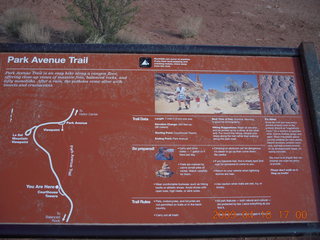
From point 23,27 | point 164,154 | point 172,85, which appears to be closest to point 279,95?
point 172,85

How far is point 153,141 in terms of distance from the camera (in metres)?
2.36

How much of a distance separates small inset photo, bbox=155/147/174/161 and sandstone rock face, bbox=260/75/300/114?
1.03 metres

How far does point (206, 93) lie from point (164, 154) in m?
0.75

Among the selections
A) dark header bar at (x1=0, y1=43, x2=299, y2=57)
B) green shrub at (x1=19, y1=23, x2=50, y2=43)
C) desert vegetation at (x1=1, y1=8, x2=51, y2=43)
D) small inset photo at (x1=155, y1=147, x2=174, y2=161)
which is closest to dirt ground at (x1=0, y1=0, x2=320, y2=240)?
desert vegetation at (x1=1, y1=8, x2=51, y2=43)

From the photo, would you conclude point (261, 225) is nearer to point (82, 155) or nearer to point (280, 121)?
point (280, 121)

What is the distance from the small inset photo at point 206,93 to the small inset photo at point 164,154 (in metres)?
0.37

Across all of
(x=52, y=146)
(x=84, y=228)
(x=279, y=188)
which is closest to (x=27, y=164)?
(x=52, y=146)

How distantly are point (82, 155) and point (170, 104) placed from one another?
942 millimetres

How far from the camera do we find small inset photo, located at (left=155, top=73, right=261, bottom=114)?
8.16 ft

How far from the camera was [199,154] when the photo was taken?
235cm

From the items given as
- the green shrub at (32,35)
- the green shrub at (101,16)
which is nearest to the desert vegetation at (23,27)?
the green shrub at (32,35)

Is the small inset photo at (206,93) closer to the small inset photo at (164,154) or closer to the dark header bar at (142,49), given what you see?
the dark header bar at (142,49)

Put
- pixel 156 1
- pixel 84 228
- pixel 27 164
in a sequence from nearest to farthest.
Result: pixel 84 228 → pixel 27 164 → pixel 156 1
